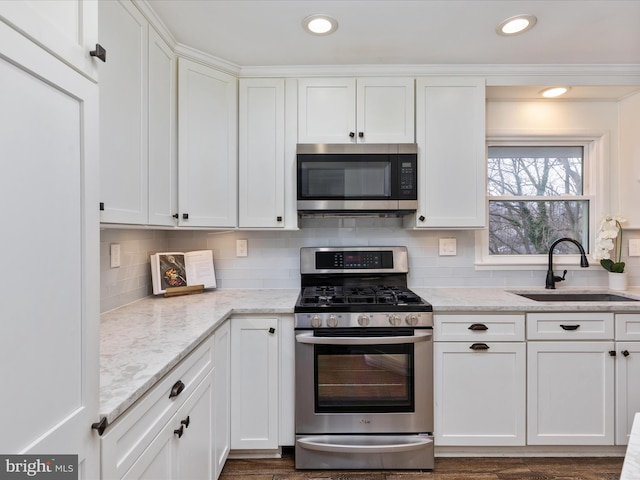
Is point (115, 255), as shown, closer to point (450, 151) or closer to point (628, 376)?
point (450, 151)

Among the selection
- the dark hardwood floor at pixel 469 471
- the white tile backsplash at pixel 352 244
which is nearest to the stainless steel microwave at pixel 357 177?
the white tile backsplash at pixel 352 244

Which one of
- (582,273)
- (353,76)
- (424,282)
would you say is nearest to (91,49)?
(353,76)

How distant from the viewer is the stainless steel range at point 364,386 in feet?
5.79

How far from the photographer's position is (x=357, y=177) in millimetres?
2049

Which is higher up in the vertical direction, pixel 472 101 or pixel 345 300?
pixel 472 101

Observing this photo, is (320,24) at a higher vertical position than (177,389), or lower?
higher

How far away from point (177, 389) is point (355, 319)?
94cm

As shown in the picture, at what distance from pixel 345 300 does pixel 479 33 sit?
165 cm

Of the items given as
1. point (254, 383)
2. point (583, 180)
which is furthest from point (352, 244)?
point (583, 180)

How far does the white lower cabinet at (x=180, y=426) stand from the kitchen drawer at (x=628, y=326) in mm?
2179

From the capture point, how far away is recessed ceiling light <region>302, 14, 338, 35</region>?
5.34 ft

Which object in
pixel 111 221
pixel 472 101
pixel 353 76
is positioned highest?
pixel 353 76

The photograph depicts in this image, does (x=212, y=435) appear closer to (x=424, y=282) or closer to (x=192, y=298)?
(x=192, y=298)

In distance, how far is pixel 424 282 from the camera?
241cm
